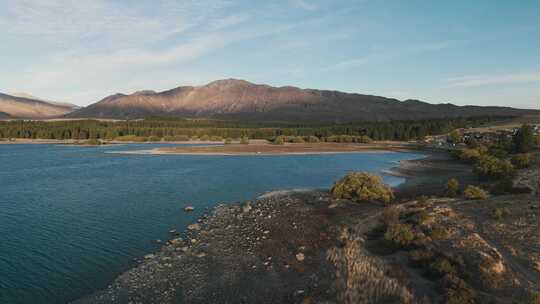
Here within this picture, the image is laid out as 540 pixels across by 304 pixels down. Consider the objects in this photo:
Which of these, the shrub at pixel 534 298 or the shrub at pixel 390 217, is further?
the shrub at pixel 390 217

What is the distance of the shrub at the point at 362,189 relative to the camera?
138ft

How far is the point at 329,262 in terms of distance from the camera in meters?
23.8

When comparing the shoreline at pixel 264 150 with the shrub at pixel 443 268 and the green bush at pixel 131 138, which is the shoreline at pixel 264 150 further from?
the shrub at pixel 443 268

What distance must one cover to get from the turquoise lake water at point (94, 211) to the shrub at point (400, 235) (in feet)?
61.0

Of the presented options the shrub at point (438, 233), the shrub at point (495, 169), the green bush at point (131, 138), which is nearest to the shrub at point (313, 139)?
the green bush at point (131, 138)

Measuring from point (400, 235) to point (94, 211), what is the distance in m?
33.9

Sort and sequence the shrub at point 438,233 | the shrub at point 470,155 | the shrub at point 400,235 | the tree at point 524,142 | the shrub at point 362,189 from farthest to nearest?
the tree at point 524,142, the shrub at point 470,155, the shrub at point 362,189, the shrub at point 400,235, the shrub at point 438,233

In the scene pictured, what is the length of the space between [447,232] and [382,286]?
8.61 metres

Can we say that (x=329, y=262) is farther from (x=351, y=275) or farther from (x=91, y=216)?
(x=91, y=216)

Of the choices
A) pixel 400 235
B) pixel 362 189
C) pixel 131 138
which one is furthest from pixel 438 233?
pixel 131 138

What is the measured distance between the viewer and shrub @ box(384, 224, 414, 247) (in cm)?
2436

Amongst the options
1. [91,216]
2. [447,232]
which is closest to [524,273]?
[447,232]

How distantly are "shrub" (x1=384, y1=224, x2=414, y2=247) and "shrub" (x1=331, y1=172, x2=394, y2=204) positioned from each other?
608 inches

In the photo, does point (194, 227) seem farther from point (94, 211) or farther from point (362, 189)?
point (362, 189)
